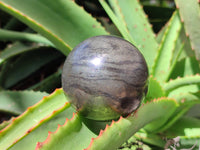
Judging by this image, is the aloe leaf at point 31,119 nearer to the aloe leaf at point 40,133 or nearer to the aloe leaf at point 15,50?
the aloe leaf at point 40,133

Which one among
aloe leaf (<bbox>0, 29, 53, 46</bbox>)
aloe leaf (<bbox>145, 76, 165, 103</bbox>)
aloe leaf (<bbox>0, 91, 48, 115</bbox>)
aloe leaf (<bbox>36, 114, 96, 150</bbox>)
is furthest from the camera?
aloe leaf (<bbox>0, 29, 53, 46</bbox>)

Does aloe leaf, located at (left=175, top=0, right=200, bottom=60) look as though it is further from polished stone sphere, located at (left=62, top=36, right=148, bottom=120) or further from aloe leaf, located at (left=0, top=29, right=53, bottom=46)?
aloe leaf, located at (left=0, top=29, right=53, bottom=46)

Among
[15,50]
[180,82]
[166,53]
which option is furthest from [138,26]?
[15,50]

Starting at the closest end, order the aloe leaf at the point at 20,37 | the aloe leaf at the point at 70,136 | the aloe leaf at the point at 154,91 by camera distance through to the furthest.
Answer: the aloe leaf at the point at 70,136, the aloe leaf at the point at 154,91, the aloe leaf at the point at 20,37

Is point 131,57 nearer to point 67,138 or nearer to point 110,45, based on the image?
point 110,45

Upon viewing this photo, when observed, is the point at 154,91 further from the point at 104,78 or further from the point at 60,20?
the point at 60,20

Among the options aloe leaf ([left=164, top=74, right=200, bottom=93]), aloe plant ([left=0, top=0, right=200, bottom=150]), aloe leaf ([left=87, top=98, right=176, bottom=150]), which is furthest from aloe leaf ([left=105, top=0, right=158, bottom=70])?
aloe leaf ([left=87, top=98, right=176, bottom=150])

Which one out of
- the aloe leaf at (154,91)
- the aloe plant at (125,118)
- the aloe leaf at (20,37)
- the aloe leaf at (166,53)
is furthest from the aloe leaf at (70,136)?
the aloe leaf at (20,37)

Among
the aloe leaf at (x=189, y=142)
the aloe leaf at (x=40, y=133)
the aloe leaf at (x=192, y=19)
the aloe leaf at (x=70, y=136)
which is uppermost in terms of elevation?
the aloe leaf at (x=192, y=19)
